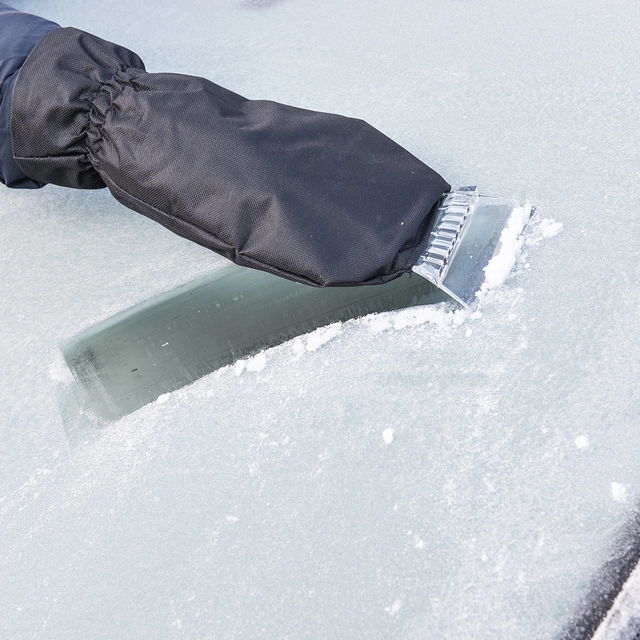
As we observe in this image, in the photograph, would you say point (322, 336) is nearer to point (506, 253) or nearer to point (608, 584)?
point (506, 253)

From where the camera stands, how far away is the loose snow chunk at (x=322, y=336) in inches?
40.6

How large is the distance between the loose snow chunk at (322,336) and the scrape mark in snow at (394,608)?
0.40 metres

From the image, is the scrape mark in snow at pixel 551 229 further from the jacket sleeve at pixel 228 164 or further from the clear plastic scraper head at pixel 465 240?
the jacket sleeve at pixel 228 164

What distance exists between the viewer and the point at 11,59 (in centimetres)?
112

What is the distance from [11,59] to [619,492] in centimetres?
118

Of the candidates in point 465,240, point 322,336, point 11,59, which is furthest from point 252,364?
point 11,59

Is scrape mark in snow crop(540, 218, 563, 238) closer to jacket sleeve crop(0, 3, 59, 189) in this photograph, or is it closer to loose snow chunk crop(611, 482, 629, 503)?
loose snow chunk crop(611, 482, 629, 503)

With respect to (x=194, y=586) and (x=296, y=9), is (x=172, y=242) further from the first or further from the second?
(x=296, y=9)

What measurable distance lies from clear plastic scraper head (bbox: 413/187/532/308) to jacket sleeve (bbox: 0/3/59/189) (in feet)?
2.44

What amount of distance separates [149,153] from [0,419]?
0.50 meters

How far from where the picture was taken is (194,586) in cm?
85

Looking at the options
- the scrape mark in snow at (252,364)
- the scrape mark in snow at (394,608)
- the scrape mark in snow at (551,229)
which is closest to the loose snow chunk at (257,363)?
the scrape mark in snow at (252,364)

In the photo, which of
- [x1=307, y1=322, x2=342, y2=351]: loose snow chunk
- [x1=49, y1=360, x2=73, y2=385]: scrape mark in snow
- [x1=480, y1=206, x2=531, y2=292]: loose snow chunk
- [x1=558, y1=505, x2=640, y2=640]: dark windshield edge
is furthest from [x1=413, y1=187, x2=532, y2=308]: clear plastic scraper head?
[x1=49, y1=360, x2=73, y2=385]: scrape mark in snow

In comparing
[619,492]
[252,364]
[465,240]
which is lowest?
[252,364]
